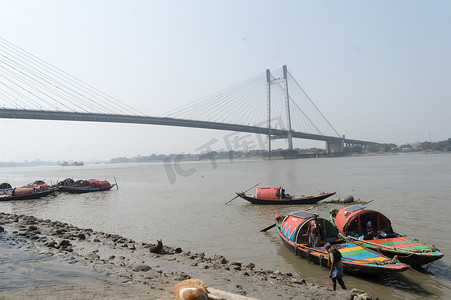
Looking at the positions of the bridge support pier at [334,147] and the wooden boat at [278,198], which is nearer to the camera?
the wooden boat at [278,198]

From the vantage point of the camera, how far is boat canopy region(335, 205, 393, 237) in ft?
30.5

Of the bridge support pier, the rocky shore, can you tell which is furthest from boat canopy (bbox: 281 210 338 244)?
the bridge support pier

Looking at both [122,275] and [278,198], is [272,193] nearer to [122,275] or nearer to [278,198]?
[278,198]

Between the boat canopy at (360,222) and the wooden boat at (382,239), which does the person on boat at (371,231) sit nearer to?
the wooden boat at (382,239)

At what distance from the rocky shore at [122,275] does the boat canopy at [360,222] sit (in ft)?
8.90

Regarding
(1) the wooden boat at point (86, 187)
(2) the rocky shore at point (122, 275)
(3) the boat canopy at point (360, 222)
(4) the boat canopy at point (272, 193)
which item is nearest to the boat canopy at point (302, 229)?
(3) the boat canopy at point (360, 222)

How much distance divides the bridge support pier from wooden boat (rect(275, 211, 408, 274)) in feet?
317

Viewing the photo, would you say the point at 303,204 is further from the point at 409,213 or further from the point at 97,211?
the point at 97,211

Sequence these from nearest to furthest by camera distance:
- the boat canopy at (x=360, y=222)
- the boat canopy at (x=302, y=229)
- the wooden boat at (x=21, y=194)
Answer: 1. the boat canopy at (x=302, y=229)
2. the boat canopy at (x=360, y=222)
3. the wooden boat at (x=21, y=194)

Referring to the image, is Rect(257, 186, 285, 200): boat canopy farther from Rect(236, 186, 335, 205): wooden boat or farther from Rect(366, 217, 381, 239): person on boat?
Rect(366, 217, 381, 239): person on boat

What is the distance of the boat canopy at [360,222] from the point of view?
9.28 meters

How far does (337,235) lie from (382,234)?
128 cm

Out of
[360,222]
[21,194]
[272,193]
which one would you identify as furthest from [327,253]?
[21,194]

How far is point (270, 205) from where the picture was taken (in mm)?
18891
